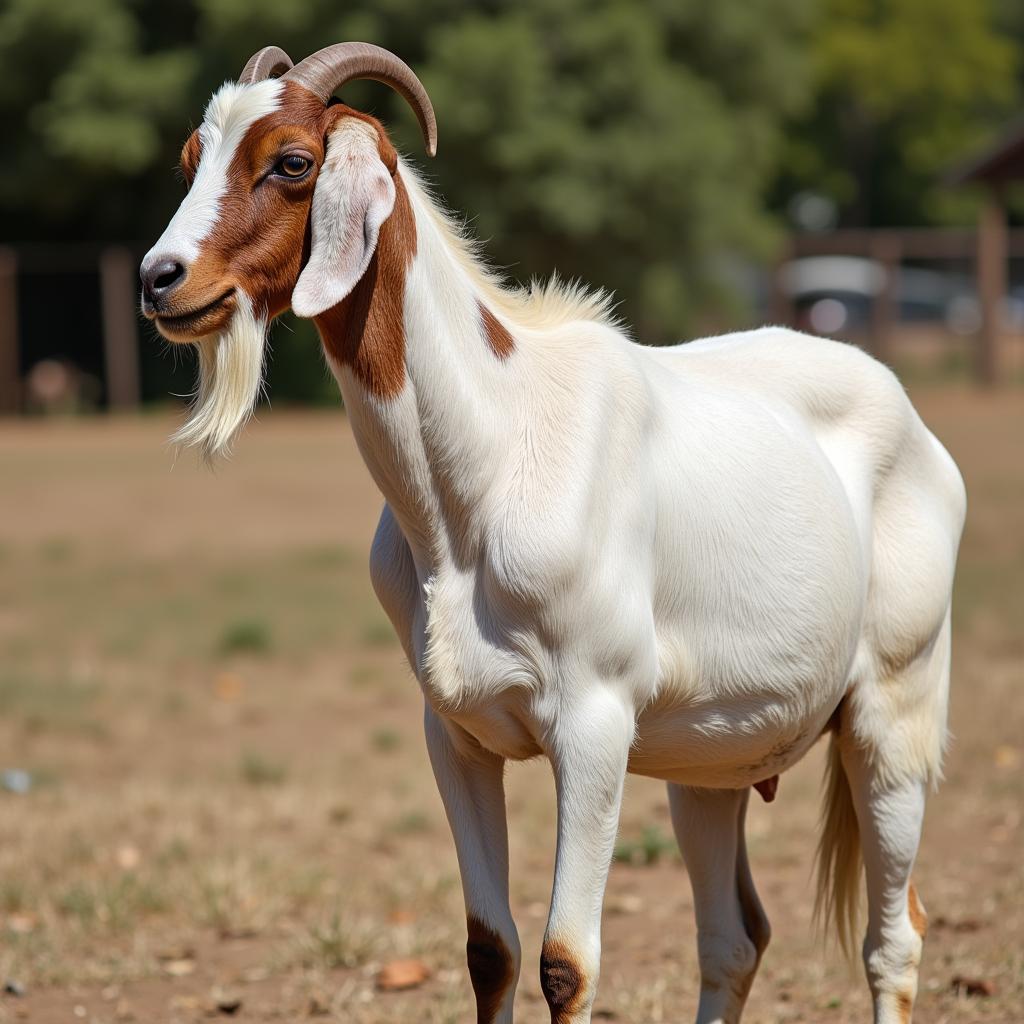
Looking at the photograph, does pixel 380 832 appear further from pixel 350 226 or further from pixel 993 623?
pixel 993 623

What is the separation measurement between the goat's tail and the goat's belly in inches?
14.4

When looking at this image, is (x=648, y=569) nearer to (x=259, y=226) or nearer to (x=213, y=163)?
(x=259, y=226)

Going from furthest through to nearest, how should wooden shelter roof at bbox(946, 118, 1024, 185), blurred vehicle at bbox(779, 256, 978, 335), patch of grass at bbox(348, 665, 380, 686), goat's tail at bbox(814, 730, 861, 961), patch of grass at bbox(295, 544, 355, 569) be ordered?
blurred vehicle at bbox(779, 256, 978, 335) < wooden shelter roof at bbox(946, 118, 1024, 185) < patch of grass at bbox(295, 544, 355, 569) < patch of grass at bbox(348, 665, 380, 686) < goat's tail at bbox(814, 730, 861, 961)

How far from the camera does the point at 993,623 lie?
9414 mm

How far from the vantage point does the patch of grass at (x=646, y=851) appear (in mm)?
Result: 5973

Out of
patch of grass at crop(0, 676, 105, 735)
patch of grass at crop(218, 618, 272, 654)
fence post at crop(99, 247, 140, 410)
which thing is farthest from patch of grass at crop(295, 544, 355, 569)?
fence post at crop(99, 247, 140, 410)

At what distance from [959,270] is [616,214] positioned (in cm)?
2673

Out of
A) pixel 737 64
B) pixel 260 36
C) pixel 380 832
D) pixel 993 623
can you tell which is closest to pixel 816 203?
pixel 737 64

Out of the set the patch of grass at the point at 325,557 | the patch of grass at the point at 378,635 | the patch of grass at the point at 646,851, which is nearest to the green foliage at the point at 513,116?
the patch of grass at the point at 325,557

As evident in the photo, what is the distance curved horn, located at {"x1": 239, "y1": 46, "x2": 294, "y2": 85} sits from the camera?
3.22m

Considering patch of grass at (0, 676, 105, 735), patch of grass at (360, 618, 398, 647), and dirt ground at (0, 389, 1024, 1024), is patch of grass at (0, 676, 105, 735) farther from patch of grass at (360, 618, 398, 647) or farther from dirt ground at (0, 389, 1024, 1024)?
patch of grass at (360, 618, 398, 647)

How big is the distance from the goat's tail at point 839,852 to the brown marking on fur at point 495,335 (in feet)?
4.70

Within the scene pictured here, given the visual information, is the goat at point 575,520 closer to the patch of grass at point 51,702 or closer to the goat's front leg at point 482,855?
the goat's front leg at point 482,855

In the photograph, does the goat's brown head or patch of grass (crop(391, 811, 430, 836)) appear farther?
patch of grass (crop(391, 811, 430, 836))
